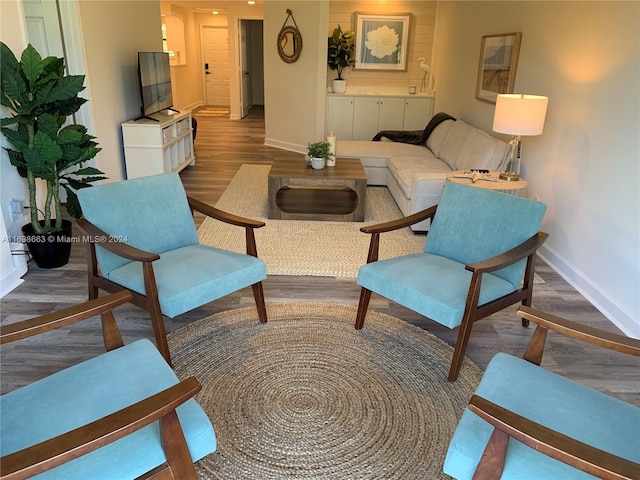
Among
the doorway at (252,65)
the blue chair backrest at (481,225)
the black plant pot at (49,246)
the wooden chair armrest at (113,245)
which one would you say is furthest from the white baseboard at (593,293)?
the doorway at (252,65)

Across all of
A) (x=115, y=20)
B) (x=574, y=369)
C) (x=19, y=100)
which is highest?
(x=115, y=20)

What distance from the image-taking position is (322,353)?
2365 mm

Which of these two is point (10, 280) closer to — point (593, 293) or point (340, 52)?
point (593, 293)

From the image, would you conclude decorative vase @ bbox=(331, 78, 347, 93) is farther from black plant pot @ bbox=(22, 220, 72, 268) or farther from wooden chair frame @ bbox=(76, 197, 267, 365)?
wooden chair frame @ bbox=(76, 197, 267, 365)

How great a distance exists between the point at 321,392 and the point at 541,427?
1125 millimetres

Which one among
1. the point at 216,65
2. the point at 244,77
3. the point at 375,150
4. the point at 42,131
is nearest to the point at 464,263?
the point at 42,131

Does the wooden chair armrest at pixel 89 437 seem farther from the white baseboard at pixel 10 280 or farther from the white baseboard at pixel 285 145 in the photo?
the white baseboard at pixel 285 145

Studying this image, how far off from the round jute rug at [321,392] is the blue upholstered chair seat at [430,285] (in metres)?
0.34

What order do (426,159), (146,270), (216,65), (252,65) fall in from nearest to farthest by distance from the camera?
1. (146,270)
2. (426,159)
3. (216,65)
4. (252,65)

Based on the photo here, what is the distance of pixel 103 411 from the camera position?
133cm

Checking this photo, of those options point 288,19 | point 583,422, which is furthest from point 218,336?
point 288,19

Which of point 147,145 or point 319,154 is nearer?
point 319,154

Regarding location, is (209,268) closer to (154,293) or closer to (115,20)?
(154,293)

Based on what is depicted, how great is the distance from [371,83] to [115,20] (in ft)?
12.9
